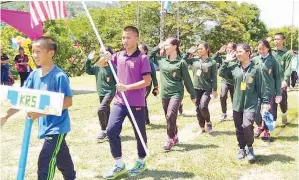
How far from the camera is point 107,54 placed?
542cm

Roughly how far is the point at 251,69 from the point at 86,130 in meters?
4.18

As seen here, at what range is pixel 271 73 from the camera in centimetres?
744

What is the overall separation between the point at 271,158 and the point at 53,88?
12.6 ft

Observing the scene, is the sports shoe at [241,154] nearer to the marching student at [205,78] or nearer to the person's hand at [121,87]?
the marching student at [205,78]

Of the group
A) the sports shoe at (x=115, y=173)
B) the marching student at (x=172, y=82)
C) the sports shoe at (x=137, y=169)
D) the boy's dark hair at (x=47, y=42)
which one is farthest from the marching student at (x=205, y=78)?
the boy's dark hair at (x=47, y=42)

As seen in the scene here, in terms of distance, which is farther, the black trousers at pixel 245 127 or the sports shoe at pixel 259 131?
the sports shoe at pixel 259 131

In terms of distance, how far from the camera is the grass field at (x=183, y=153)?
5.61 m

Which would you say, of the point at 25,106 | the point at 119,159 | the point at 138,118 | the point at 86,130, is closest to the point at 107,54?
the point at 138,118

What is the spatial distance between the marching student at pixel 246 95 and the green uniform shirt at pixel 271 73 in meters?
1.34

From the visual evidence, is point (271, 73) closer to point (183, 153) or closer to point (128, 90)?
point (183, 153)

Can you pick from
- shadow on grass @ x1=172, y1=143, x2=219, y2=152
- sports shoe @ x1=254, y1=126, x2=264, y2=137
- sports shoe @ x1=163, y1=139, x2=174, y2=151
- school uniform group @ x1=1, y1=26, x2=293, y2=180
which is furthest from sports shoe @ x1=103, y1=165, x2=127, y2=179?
sports shoe @ x1=254, y1=126, x2=264, y2=137

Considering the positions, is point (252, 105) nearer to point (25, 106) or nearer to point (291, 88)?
point (25, 106)

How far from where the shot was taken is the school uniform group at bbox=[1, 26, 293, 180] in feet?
14.0

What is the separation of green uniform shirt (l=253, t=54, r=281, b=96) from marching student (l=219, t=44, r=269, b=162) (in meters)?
1.34
